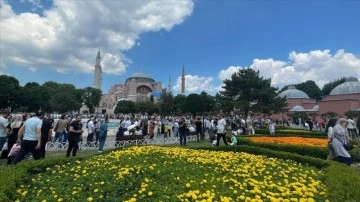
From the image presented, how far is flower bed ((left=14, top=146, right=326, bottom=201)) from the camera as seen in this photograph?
442 cm

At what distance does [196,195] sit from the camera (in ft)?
14.0

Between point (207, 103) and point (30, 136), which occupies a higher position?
point (207, 103)

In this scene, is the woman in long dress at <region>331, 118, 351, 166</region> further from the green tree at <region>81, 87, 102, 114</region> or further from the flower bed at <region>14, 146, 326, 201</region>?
the green tree at <region>81, 87, 102, 114</region>

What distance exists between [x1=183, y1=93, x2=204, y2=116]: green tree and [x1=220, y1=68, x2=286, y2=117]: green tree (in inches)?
830

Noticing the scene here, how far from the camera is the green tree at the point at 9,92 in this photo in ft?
175

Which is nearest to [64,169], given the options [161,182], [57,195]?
[57,195]

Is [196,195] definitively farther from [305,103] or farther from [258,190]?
[305,103]

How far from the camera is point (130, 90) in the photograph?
370 ft

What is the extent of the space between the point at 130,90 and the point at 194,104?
5539 cm

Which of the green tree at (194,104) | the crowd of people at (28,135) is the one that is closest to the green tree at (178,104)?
the green tree at (194,104)

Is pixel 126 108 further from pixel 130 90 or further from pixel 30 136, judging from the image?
pixel 30 136

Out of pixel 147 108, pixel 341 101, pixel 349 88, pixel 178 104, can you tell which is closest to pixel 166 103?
pixel 147 108

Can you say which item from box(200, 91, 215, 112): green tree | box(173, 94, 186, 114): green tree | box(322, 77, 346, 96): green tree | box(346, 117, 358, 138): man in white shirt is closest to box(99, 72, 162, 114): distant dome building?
box(173, 94, 186, 114): green tree

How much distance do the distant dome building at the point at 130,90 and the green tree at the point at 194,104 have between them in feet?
150
